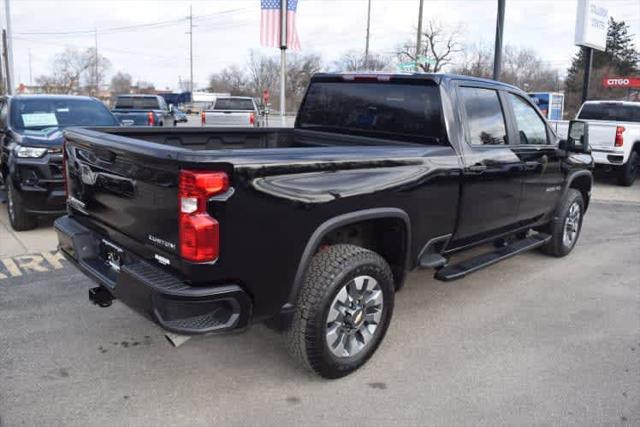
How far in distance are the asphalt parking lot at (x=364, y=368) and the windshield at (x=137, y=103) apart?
1480 centimetres

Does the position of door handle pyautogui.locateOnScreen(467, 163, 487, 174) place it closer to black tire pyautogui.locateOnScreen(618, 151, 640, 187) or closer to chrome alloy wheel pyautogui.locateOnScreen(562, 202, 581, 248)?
chrome alloy wheel pyautogui.locateOnScreen(562, 202, 581, 248)

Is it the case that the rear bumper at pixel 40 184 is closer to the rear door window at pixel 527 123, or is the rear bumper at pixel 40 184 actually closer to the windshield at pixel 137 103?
the rear door window at pixel 527 123

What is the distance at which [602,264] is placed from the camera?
20.6 feet

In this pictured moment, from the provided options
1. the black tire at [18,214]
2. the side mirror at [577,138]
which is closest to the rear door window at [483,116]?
the side mirror at [577,138]

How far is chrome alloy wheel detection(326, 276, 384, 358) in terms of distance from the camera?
3367 mm

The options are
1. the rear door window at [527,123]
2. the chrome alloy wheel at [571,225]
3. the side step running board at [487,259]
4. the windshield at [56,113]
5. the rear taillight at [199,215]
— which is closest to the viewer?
the rear taillight at [199,215]

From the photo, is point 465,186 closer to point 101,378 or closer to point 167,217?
point 167,217

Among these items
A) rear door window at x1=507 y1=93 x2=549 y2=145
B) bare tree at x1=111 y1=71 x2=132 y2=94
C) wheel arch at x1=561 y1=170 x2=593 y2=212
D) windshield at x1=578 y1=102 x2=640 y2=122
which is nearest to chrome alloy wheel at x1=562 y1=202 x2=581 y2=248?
wheel arch at x1=561 y1=170 x2=593 y2=212

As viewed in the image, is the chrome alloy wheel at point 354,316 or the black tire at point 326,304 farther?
the chrome alloy wheel at point 354,316

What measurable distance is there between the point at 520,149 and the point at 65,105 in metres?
6.11

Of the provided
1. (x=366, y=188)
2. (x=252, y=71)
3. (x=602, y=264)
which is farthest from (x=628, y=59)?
(x=366, y=188)

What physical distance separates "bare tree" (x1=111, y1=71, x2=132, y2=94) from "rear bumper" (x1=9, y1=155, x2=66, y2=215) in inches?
3713

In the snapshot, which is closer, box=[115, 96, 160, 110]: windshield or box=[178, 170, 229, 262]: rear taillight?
box=[178, 170, 229, 262]: rear taillight

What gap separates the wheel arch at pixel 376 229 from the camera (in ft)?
10.3
